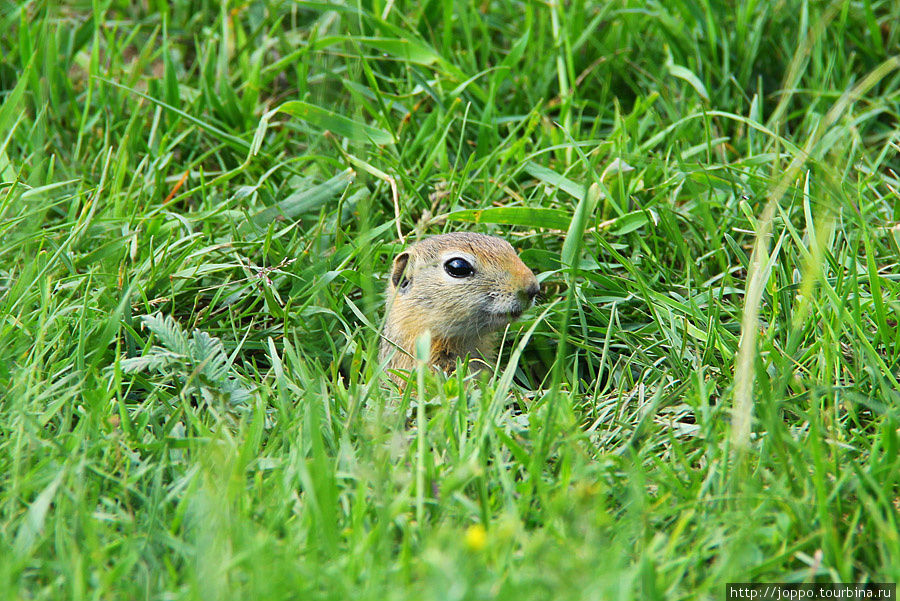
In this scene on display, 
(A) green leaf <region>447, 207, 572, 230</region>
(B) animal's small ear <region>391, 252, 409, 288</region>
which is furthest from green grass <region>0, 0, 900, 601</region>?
(B) animal's small ear <region>391, 252, 409, 288</region>

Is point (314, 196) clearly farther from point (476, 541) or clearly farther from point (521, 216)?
Result: point (476, 541)

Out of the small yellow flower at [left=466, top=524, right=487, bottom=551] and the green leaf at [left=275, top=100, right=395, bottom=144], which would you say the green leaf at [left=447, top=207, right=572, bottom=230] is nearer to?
the green leaf at [left=275, top=100, right=395, bottom=144]

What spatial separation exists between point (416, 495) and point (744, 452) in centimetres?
92

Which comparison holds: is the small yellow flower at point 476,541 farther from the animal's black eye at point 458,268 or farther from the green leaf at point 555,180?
the green leaf at point 555,180

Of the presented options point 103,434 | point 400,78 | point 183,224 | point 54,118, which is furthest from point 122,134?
point 103,434

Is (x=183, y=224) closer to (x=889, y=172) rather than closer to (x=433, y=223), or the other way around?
(x=433, y=223)

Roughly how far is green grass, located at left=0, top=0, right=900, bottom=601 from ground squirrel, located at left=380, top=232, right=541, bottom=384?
0.16 meters

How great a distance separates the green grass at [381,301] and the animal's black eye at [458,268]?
1.12ft

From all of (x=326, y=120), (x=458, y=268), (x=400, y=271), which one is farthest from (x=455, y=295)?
(x=326, y=120)

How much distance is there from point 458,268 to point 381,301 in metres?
0.46

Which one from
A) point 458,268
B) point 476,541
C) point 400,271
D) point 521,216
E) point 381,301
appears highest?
point 476,541

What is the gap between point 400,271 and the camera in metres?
4.02

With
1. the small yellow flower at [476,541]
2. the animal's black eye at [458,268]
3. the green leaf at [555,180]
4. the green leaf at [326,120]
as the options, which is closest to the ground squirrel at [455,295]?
the animal's black eye at [458,268]

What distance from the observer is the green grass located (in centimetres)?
237
